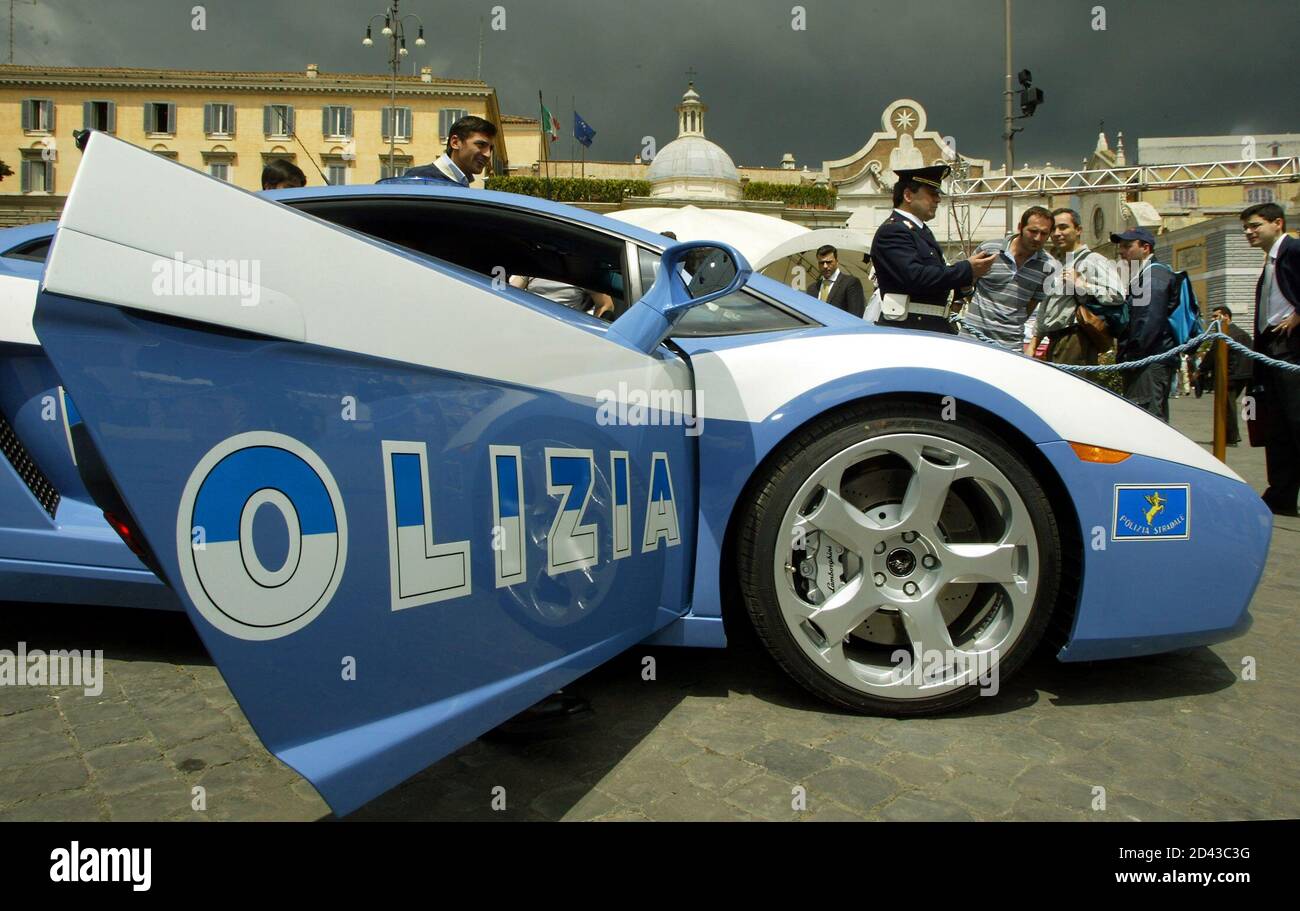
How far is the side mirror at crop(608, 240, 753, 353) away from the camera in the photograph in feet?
6.22

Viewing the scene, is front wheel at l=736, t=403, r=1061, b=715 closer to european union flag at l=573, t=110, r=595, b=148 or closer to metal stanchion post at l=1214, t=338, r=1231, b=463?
metal stanchion post at l=1214, t=338, r=1231, b=463

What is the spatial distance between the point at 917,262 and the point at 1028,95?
16764 millimetres

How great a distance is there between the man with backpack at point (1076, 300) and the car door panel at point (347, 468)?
16.3 ft

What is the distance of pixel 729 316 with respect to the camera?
2.40m

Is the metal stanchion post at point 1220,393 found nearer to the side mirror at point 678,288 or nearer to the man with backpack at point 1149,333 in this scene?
the man with backpack at point 1149,333

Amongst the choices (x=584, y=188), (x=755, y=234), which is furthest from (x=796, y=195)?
(x=755, y=234)

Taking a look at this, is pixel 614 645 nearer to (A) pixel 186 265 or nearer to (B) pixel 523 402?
(B) pixel 523 402

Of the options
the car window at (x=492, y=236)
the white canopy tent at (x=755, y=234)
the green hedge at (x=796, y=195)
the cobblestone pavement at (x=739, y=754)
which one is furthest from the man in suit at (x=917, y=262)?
the green hedge at (x=796, y=195)

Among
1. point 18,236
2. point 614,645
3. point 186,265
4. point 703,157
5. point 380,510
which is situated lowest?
point 614,645

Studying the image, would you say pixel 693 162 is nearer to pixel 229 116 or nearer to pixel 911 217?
pixel 229 116

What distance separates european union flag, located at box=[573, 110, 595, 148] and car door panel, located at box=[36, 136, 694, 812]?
40058 mm

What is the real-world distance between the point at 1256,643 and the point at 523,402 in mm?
2775
